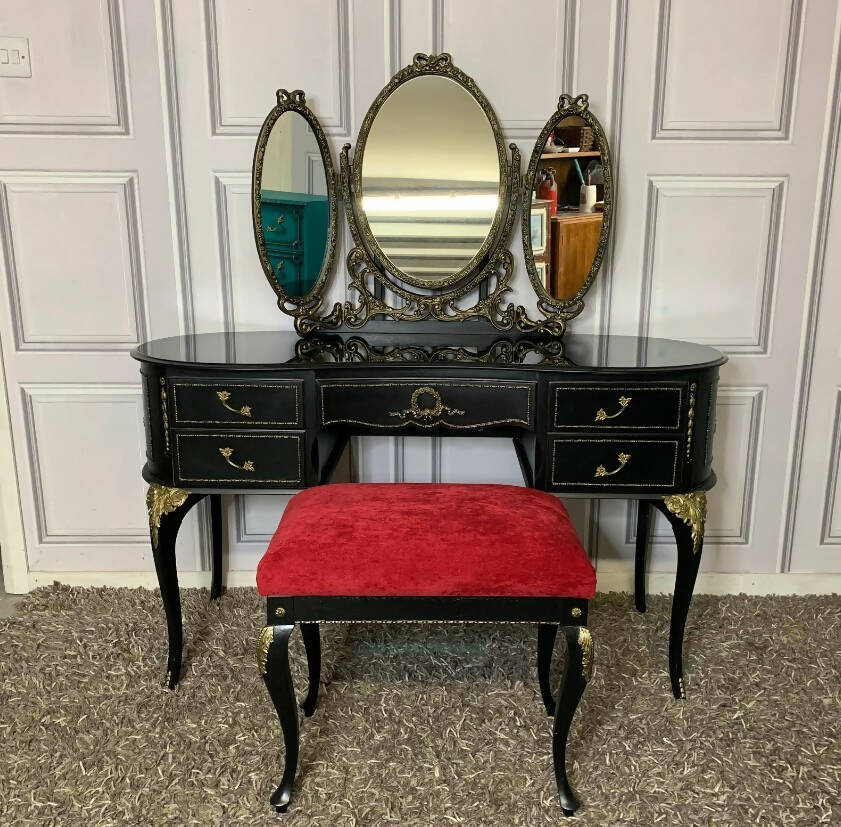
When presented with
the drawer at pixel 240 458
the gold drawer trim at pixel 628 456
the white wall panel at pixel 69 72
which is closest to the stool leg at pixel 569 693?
the gold drawer trim at pixel 628 456

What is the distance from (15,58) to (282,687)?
6.05ft

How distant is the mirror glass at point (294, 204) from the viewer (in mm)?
2053

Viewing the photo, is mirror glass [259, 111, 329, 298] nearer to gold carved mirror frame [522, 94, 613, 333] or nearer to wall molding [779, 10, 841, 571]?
gold carved mirror frame [522, 94, 613, 333]

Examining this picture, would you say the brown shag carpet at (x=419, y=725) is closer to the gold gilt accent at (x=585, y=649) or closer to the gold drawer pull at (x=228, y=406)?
the gold gilt accent at (x=585, y=649)

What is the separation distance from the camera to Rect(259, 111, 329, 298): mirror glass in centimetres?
205

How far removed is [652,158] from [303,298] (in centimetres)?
107

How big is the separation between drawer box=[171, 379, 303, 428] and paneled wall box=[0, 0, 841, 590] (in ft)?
1.67

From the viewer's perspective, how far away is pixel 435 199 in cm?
207

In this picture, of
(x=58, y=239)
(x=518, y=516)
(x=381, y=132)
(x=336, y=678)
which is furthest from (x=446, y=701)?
(x=58, y=239)

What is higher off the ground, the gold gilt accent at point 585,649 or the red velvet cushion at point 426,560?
the red velvet cushion at point 426,560

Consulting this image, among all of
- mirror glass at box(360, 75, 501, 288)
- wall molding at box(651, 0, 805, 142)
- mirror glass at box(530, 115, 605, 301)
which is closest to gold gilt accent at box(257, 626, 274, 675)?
mirror glass at box(360, 75, 501, 288)

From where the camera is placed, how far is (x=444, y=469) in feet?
7.61

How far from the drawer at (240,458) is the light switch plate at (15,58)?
1.17m

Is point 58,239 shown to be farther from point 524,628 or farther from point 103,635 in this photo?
point 524,628
